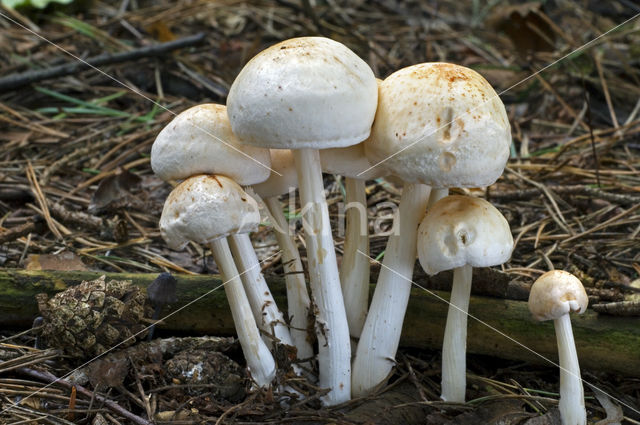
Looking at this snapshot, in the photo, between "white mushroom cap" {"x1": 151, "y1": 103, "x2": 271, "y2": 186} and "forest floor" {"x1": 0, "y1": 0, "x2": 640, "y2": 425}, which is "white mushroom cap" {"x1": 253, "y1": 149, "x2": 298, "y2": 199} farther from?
"forest floor" {"x1": 0, "y1": 0, "x2": 640, "y2": 425}

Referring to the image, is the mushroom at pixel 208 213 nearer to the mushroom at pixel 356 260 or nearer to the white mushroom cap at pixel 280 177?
the white mushroom cap at pixel 280 177

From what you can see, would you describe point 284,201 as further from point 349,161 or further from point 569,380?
point 569,380

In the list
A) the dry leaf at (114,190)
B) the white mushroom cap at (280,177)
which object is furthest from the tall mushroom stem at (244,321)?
the dry leaf at (114,190)

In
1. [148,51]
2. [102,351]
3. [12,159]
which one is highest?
[148,51]

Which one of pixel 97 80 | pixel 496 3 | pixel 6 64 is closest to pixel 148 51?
pixel 97 80

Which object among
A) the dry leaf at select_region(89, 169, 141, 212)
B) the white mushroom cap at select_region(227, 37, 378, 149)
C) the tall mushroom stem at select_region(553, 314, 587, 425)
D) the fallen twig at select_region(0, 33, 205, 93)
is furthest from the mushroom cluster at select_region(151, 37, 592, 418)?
the fallen twig at select_region(0, 33, 205, 93)

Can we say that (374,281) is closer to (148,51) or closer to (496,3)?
(148,51)
